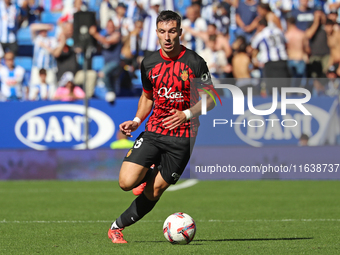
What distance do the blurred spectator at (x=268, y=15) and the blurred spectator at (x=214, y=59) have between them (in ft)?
4.51

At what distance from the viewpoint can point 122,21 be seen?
55.6 feet

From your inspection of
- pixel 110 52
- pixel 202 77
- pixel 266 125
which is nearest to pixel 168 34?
pixel 202 77

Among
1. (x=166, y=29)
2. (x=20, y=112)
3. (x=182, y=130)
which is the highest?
(x=166, y=29)

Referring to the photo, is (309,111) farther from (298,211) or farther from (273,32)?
(298,211)

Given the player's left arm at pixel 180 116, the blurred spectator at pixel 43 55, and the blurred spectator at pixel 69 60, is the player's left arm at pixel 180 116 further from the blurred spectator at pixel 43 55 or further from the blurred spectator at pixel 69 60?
the blurred spectator at pixel 43 55

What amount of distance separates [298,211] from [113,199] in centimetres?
338

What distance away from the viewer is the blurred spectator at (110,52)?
600 inches

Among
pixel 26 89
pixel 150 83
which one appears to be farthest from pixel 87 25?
pixel 150 83

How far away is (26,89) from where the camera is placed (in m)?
16.1

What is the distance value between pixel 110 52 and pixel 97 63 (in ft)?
1.92

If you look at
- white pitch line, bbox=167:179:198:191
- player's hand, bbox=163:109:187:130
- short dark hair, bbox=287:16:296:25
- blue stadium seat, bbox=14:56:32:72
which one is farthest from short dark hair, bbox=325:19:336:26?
player's hand, bbox=163:109:187:130

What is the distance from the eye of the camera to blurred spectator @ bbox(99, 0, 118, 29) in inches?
687

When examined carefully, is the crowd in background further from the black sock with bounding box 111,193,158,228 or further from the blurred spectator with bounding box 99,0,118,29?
the black sock with bounding box 111,193,158,228

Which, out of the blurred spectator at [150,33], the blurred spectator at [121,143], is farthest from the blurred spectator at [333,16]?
the blurred spectator at [121,143]
